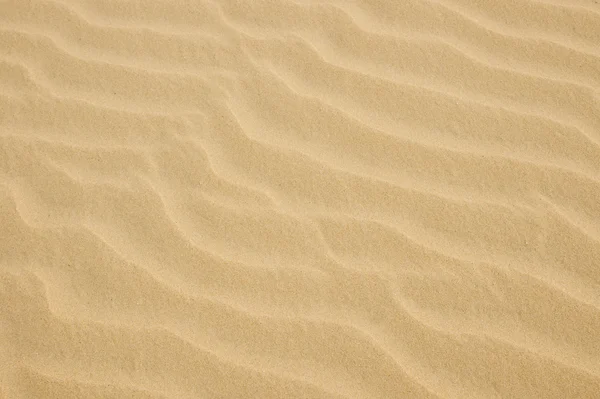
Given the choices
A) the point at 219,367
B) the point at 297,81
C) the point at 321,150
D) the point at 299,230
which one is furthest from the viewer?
the point at 297,81

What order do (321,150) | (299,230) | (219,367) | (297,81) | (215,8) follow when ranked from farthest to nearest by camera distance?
(215,8) < (297,81) < (321,150) < (299,230) < (219,367)

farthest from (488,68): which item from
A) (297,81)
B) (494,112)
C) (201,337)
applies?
(201,337)

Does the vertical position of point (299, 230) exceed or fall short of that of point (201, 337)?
it exceeds it

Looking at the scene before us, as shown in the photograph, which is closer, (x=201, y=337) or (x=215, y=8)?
(x=201, y=337)

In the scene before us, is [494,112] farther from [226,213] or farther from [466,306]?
[226,213]

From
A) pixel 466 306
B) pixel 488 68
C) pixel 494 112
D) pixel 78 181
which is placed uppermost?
pixel 488 68

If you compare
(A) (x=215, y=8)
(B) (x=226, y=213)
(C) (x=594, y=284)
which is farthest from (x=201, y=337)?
(A) (x=215, y=8)
